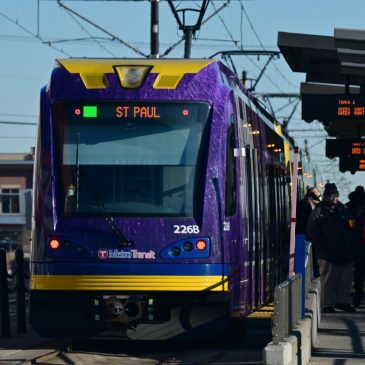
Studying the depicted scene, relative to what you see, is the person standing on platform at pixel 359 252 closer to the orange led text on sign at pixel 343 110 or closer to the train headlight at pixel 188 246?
the orange led text on sign at pixel 343 110

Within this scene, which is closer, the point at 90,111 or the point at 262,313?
the point at 90,111

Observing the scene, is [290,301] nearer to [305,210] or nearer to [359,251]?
[359,251]

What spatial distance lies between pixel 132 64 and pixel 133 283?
2.38m

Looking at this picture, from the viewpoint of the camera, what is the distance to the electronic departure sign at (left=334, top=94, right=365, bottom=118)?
2002cm

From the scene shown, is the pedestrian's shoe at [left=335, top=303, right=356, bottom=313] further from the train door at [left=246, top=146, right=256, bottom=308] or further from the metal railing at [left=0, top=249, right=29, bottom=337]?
the metal railing at [left=0, top=249, right=29, bottom=337]

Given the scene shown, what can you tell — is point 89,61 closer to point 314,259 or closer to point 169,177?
point 169,177

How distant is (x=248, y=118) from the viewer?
49.9ft

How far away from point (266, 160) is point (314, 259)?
6.66 ft

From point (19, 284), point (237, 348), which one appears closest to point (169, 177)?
point (237, 348)

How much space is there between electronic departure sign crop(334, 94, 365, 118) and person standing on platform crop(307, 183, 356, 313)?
3359mm

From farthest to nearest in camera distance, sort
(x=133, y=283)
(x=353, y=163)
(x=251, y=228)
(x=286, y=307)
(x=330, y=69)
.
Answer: (x=353, y=163) < (x=330, y=69) < (x=251, y=228) < (x=133, y=283) < (x=286, y=307)

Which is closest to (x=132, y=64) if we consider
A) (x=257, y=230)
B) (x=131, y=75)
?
(x=131, y=75)

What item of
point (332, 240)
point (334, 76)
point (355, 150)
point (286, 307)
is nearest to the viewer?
point (286, 307)

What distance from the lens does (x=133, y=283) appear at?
12.6 m
